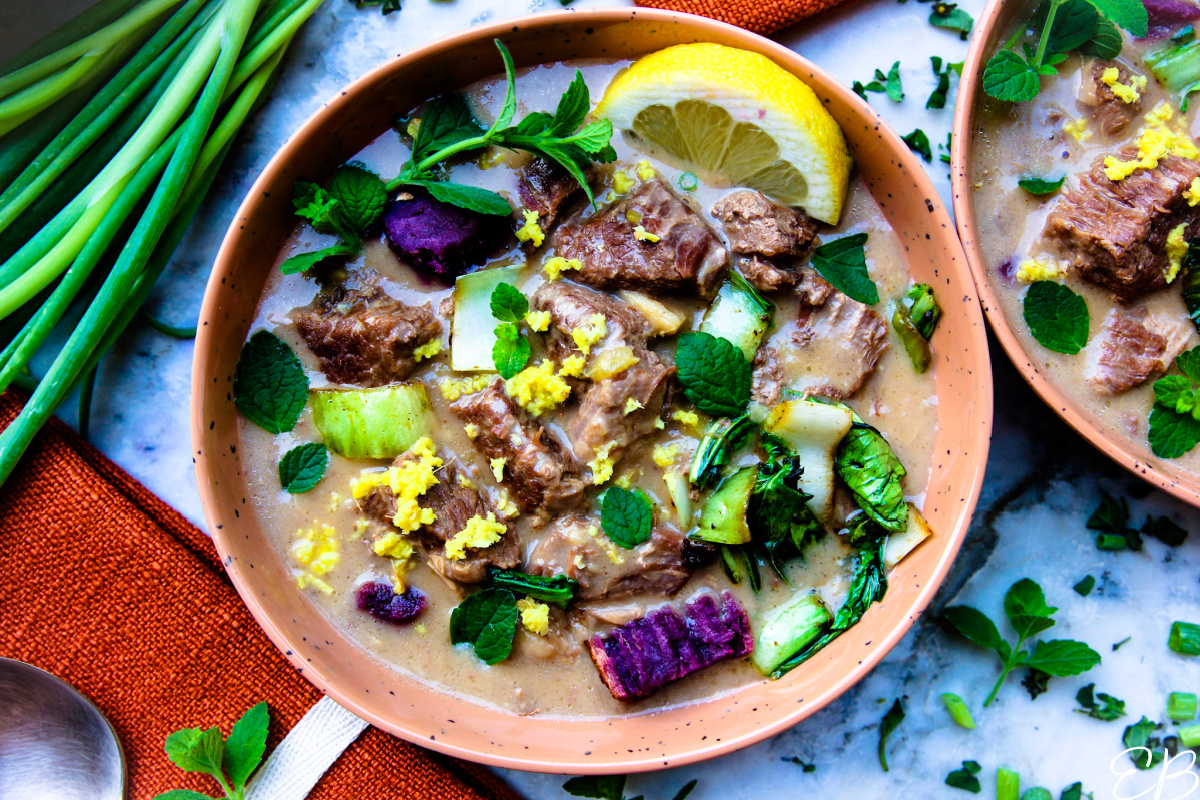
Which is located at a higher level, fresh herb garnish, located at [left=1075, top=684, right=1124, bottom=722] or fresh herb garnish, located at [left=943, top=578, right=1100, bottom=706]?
fresh herb garnish, located at [left=943, top=578, right=1100, bottom=706]

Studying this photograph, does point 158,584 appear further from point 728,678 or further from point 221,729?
point 728,678

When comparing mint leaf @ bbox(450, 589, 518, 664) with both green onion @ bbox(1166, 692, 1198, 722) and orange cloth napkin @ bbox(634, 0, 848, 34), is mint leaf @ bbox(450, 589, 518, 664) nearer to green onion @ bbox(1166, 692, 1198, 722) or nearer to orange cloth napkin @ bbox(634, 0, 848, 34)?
orange cloth napkin @ bbox(634, 0, 848, 34)

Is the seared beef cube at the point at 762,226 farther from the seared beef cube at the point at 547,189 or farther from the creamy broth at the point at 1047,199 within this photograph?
the creamy broth at the point at 1047,199

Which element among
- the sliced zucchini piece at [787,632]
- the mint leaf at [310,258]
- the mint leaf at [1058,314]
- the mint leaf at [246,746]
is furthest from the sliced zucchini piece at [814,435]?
the mint leaf at [246,746]

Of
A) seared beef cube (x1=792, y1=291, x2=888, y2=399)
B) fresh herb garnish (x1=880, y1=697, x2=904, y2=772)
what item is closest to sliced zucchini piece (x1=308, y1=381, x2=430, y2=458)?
seared beef cube (x1=792, y1=291, x2=888, y2=399)

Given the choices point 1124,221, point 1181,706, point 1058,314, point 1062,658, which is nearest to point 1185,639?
point 1181,706

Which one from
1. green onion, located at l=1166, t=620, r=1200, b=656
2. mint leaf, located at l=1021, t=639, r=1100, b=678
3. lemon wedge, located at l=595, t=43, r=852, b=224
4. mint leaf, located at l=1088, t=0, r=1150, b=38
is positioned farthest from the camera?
green onion, located at l=1166, t=620, r=1200, b=656
